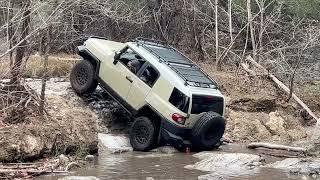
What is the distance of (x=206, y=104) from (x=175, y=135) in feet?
3.77

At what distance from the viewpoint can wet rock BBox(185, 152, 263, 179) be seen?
10749 mm

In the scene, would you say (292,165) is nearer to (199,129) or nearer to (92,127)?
(199,129)

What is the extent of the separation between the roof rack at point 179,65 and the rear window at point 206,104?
0.38 meters

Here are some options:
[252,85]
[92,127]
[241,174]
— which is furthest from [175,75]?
[252,85]

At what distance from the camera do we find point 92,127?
1218 centimetres

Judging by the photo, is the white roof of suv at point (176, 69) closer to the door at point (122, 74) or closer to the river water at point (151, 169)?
the door at point (122, 74)

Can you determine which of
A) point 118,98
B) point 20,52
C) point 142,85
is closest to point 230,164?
point 142,85

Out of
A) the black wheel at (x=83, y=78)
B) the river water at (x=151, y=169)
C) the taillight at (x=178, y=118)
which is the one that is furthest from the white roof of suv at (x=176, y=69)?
the river water at (x=151, y=169)

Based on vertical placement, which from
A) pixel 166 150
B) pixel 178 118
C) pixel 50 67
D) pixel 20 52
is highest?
pixel 20 52

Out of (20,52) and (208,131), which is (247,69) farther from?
(20,52)

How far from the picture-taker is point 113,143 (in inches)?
530

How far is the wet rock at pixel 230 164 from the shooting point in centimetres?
1075

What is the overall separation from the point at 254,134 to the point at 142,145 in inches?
175

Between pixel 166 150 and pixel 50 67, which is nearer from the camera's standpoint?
pixel 166 150
